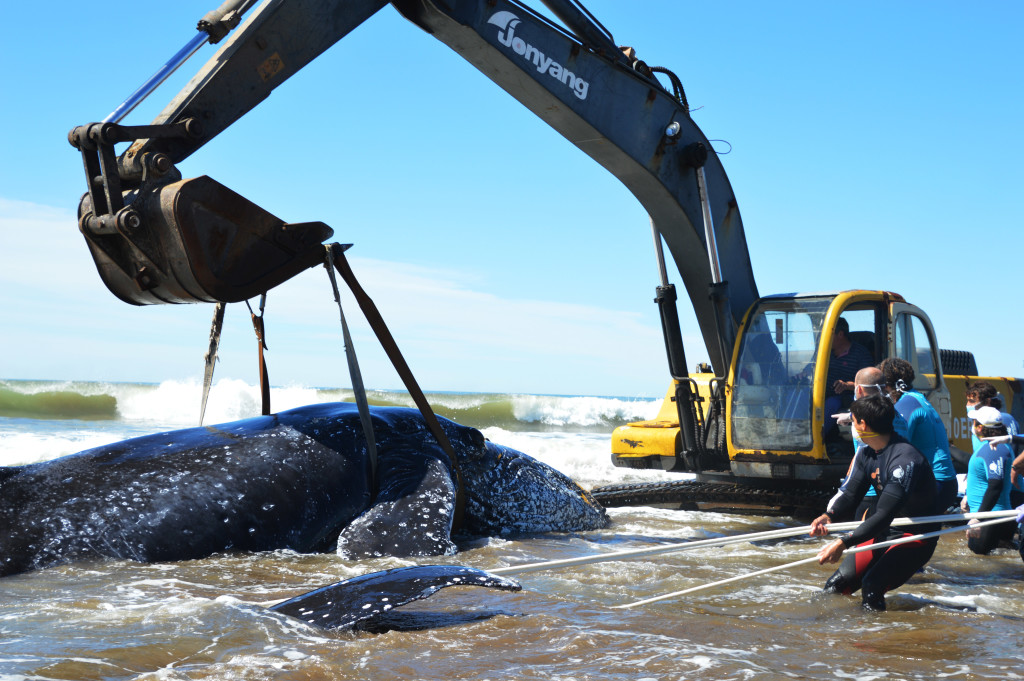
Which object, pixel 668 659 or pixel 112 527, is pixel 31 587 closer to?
pixel 112 527

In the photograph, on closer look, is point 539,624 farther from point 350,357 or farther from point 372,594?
point 350,357

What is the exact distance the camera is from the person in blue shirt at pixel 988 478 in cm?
720

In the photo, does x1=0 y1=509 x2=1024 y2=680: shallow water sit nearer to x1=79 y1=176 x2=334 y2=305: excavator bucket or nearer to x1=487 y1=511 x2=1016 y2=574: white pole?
x1=487 y1=511 x2=1016 y2=574: white pole

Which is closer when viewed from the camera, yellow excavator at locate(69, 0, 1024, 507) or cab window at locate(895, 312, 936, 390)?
yellow excavator at locate(69, 0, 1024, 507)

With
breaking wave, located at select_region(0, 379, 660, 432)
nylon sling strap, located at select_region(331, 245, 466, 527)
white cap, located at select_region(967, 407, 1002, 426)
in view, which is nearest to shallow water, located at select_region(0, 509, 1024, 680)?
nylon sling strap, located at select_region(331, 245, 466, 527)

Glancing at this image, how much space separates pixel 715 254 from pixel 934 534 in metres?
4.95

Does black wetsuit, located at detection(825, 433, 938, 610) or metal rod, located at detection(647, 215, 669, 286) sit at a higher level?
metal rod, located at detection(647, 215, 669, 286)

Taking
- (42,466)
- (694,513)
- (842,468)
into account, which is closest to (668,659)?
(42,466)

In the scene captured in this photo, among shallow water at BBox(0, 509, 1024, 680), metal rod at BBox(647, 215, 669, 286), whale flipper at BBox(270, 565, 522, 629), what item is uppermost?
metal rod at BBox(647, 215, 669, 286)

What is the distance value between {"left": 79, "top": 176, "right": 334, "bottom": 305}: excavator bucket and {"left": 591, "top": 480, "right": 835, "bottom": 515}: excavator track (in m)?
5.92

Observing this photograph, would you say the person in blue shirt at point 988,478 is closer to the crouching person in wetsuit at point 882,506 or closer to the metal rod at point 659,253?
the crouching person in wetsuit at point 882,506

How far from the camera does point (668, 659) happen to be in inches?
161

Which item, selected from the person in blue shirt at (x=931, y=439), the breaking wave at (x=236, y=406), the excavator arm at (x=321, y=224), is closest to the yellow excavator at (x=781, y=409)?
the excavator arm at (x=321, y=224)

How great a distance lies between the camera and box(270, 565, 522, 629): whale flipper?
14.3ft
